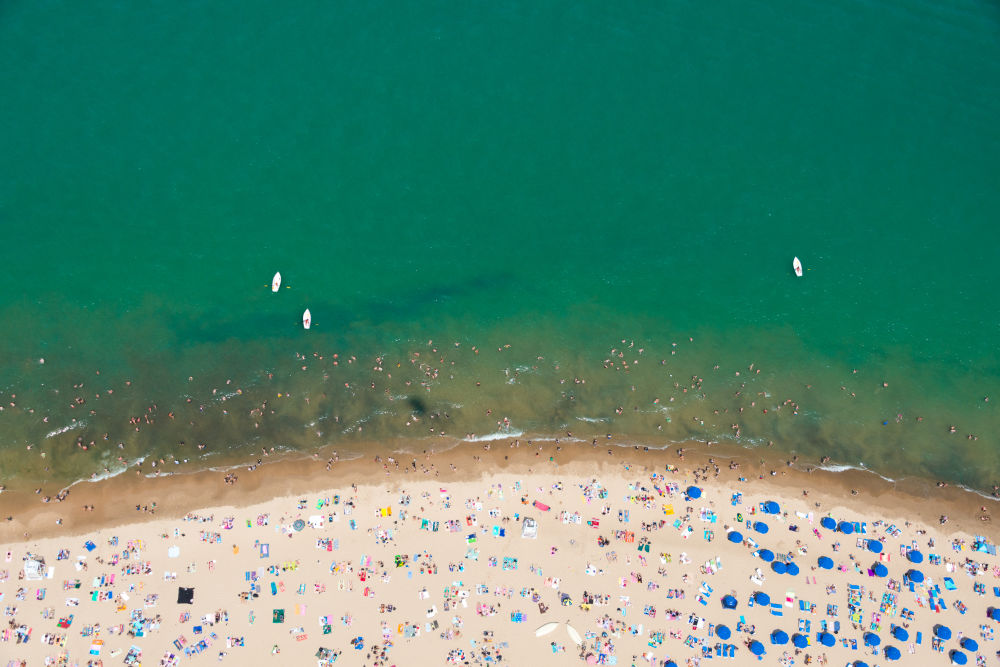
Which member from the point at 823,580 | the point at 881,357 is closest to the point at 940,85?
the point at 881,357

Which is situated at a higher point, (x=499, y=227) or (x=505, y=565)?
(x=499, y=227)

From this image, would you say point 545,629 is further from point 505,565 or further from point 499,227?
point 499,227

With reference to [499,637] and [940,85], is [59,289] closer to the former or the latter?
[499,637]

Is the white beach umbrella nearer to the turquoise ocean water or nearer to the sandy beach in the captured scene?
the sandy beach

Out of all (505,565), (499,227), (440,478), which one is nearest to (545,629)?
(505,565)

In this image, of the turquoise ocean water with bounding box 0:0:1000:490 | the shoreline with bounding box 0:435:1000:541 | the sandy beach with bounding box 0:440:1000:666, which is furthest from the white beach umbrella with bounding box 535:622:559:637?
the turquoise ocean water with bounding box 0:0:1000:490
